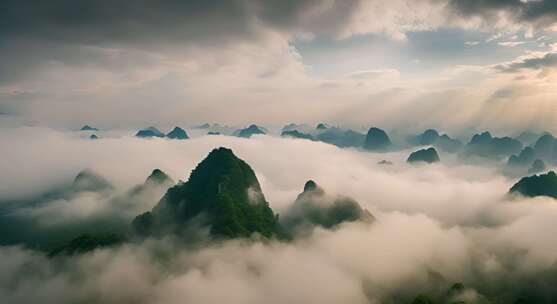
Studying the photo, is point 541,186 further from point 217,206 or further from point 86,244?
point 86,244

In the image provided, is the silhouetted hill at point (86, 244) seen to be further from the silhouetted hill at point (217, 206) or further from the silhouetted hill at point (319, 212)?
the silhouetted hill at point (319, 212)

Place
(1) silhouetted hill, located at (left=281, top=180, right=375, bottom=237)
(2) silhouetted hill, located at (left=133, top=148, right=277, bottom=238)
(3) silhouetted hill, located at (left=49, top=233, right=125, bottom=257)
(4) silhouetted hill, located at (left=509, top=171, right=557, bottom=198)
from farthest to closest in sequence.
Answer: (4) silhouetted hill, located at (left=509, top=171, right=557, bottom=198), (1) silhouetted hill, located at (left=281, top=180, right=375, bottom=237), (2) silhouetted hill, located at (left=133, top=148, right=277, bottom=238), (3) silhouetted hill, located at (left=49, top=233, right=125, bottom=257)

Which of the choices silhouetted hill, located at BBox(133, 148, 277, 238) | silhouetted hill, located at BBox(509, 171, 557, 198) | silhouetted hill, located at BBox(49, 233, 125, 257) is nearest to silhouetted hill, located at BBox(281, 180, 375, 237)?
silhouetted hill, located at BBox(133, 148, 277, 238)

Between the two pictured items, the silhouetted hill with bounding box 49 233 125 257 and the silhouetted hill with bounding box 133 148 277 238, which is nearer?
the silhouetted hill with bounding box 49 233 125 257

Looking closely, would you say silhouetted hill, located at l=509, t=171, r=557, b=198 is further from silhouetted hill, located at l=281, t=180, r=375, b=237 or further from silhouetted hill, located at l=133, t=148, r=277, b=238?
silhouetted hill, located at l=133, t=148, r=277, b=238

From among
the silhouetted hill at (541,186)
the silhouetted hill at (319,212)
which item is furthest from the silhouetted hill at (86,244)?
the silhouetted hill at (541,186)

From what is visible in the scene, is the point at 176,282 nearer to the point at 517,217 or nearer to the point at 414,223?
the point at 414,223

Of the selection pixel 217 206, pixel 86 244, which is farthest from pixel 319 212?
pixel 86 244
